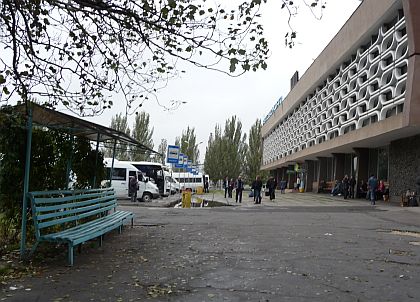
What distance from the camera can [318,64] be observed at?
122 feet

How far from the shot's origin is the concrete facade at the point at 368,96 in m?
20.5

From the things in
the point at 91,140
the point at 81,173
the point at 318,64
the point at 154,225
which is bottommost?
the point at 154,225

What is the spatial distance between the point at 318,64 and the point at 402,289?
33734mm

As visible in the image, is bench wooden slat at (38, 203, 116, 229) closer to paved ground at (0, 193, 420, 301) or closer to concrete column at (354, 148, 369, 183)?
paved ground at (0, 193, 420, 301)

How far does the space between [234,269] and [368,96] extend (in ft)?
71.8

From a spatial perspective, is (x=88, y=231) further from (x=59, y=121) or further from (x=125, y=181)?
(x=125, y=181)

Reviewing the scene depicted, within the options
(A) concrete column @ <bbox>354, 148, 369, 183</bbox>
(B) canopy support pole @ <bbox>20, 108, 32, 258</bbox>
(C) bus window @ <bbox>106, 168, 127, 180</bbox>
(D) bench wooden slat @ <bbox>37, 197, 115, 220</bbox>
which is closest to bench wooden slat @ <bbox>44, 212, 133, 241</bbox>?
(D) bench wooden slat @ <bbox>37, 197, 115, 220</bbox>

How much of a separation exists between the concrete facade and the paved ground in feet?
43.1

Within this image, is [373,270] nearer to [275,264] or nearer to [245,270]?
[275,264]

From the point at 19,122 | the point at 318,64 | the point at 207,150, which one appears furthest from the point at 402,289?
the point at 207,150

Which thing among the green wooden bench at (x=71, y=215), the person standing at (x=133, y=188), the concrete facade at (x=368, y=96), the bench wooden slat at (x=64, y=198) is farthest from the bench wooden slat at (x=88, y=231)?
the person standing at (x=133, y=188)

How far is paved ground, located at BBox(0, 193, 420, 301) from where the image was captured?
4.99 meters

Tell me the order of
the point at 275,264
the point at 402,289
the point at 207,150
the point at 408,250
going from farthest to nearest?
the point at 207,150, the point at 408,250, the point at 275,264, the point at 402,289

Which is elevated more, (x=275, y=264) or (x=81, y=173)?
(x=81, y=173)
